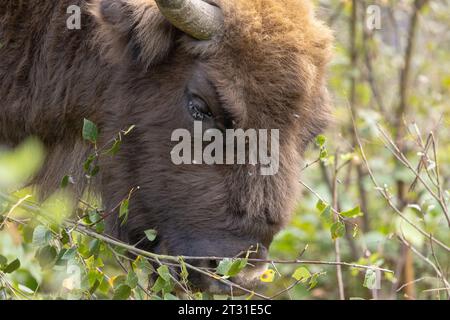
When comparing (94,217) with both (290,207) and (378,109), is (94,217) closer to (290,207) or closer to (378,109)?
(290,207)

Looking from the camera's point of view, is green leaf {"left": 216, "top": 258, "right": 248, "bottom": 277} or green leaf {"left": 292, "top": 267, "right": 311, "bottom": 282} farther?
green leaf {"left": 292, "top": 267, "right": 311, "bottom": 282}

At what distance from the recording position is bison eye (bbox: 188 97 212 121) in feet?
15.2

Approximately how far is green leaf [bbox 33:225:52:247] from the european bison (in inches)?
36.8

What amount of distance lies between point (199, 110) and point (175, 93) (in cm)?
22

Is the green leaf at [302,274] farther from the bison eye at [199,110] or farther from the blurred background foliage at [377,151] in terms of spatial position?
the blurred background foliage at [377,151]

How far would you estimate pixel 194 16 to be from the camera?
4.59 m

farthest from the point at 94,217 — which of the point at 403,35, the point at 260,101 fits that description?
the point at 403,35

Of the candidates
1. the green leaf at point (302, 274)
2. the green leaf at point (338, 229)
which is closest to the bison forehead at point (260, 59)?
the green leaf at point (338, 229)

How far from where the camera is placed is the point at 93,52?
16.9ft

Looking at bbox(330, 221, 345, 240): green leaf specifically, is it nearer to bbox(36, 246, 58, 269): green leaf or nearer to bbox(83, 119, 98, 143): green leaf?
bbox(83, 119, 98, 143): green leaf

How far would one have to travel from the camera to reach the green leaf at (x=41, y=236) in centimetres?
382

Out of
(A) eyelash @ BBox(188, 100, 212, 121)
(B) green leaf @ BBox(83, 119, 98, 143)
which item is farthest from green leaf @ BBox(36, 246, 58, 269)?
(A) eyelash @ BBox(188, 100, 212, 121)

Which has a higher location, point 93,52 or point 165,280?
point 93,52

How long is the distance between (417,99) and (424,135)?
1.35 ft
